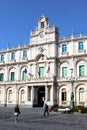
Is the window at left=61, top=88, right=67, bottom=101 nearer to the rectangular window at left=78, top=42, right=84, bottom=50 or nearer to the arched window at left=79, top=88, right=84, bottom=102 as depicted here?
the arched window at left=79, top=88, right=84, bottom=102

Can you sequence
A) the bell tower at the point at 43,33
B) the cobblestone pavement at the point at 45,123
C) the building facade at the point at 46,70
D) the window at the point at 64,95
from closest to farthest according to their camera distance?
the cobblestone pavement at the point at 45,123, the building facade at the point at 46,70, the window at the point at 64,95, the bell tower at the point at 43,33

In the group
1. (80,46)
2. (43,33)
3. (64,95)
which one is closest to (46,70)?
(64,95)

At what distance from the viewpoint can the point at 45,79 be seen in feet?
195

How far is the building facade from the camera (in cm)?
5744

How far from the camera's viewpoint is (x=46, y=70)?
61125 millimetres

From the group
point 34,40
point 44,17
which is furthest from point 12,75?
point 44,17

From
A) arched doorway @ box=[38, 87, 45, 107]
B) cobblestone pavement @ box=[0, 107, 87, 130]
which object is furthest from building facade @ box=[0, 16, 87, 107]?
cobblestone pavement @ box=[0, 107, 87, 130]

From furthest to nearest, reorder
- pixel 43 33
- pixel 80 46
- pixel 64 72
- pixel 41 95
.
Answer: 1. pixel 41 95
2. pixel 43 33
3. pixel 64 72
4. pixel 80 46

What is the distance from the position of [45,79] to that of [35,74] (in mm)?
4373

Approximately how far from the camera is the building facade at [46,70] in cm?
5744

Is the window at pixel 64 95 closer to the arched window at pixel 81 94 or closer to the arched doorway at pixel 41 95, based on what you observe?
the arched window at pixel 81 94

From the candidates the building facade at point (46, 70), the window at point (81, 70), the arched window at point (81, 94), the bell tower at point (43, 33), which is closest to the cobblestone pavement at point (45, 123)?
the arched window at point (81, 94)

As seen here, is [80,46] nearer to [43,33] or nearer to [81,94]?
[43,33]

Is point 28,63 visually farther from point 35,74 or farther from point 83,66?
point 83,66
